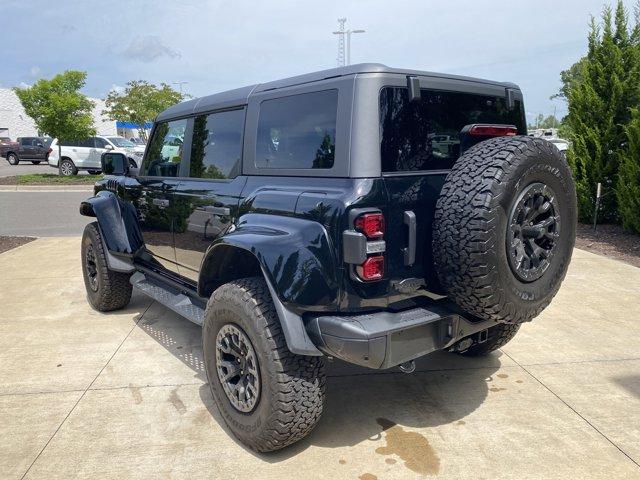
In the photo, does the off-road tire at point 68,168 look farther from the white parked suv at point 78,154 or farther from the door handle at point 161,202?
the door handle at point 161,202

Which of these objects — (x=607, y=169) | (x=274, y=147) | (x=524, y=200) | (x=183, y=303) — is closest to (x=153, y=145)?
(x=183, y=303)

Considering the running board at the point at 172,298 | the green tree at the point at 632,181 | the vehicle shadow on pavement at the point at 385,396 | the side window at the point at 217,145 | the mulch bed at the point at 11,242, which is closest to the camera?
the vehicle shadow on pavement at the point at 385,396

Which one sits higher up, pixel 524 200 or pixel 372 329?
pixel 524 200

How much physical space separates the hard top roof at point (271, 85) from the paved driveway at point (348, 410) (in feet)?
6.34

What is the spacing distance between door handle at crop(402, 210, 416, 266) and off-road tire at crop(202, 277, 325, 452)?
731mm

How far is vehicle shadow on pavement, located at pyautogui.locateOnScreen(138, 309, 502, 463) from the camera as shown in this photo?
2.97 m

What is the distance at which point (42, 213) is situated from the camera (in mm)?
11961

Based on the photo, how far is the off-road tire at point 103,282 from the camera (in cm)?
479

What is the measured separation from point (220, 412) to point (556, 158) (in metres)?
2.35

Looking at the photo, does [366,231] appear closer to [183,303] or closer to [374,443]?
[374,443]

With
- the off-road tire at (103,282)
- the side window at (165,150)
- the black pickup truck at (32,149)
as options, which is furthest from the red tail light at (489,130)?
the black pickup truck at (32,149)

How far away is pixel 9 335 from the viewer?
4508mm

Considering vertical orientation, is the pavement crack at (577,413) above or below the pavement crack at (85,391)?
above

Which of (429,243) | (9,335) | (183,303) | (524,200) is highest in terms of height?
(524,200)
